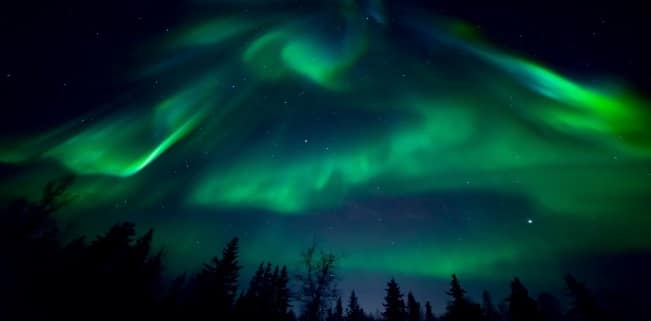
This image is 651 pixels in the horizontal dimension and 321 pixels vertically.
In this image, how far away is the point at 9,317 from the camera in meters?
22.5

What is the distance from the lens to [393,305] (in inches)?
1204

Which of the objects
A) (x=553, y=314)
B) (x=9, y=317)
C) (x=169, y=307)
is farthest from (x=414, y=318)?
(x=553, y=314)

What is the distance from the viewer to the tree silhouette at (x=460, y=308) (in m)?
24.1

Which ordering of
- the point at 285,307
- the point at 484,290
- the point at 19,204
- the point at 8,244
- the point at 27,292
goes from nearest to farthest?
the point at 27,292
the point at 285,307
the point at 8,244
the point at 19,204
the point at 484,290

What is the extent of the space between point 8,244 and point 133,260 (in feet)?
105

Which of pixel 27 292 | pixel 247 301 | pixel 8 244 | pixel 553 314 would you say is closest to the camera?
pixel 27 292

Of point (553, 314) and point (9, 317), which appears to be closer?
point (9, 317)

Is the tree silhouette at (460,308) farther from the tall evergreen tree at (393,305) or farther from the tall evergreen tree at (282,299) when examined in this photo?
the tall evergreen tree at (282,299)

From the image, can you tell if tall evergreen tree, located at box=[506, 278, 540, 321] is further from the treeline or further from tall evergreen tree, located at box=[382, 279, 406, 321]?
tall evergreen tree, located at box=[382, 279, 406, 321]

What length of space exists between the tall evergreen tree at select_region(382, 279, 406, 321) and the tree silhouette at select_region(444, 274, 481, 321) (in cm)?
620

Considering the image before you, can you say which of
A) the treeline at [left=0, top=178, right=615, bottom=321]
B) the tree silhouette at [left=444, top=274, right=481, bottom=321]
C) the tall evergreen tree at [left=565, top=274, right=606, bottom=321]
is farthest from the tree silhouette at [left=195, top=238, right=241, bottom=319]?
the tall evergreen tree at [left=565, top=274, right=606, bottom=321]

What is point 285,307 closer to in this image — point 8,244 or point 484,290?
point 8,244

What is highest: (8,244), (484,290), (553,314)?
(8,244)

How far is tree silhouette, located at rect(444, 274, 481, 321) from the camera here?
24125mm
